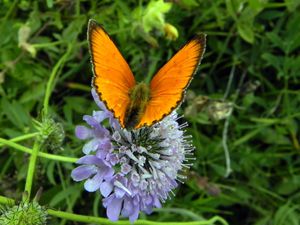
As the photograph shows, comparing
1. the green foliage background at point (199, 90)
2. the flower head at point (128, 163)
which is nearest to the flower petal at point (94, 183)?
the flower head at point (128, 163)

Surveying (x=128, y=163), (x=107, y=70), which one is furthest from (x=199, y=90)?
(x=107, y=70)

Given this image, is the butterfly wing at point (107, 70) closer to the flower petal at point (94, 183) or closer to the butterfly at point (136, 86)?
the butterfly at point (136, 86)

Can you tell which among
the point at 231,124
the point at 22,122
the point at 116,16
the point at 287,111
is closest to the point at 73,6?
the point at 116,16

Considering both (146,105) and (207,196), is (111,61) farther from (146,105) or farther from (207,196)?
(207,196)

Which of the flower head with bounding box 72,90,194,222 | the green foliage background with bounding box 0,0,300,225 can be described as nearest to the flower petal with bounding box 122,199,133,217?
the flower head with bounding box 72,90,194,222

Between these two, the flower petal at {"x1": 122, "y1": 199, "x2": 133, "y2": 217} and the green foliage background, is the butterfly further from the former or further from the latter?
the green foliage background
